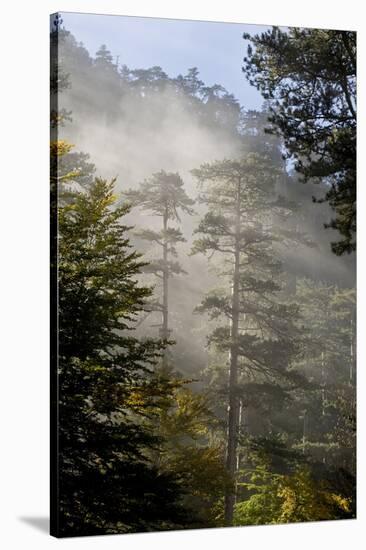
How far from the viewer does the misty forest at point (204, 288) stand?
9102 mm

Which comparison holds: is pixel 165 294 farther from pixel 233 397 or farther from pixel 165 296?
pixel 233 397

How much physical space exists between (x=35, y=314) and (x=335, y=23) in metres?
3.94

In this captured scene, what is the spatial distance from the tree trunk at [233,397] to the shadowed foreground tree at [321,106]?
95 cm

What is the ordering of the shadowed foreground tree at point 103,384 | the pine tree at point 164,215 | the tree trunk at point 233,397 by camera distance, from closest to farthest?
the shadowed foreground tree at point 103,384 → the pine tree at point 164,215 → the tree trunk at point 233,397

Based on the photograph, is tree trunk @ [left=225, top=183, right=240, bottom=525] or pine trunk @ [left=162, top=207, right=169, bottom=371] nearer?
pine trunk @ [left=162, top=207, right=169, bottom=371]

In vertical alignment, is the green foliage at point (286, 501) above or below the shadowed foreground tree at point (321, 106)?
below

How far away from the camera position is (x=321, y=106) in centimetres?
1028

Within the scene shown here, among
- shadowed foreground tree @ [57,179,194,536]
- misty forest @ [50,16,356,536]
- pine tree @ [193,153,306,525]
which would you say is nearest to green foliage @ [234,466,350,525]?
misty forest @ [50,16,356,536]

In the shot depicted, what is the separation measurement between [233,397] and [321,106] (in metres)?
2.84

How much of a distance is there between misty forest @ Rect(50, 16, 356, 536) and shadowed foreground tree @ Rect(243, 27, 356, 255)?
2 centimetres

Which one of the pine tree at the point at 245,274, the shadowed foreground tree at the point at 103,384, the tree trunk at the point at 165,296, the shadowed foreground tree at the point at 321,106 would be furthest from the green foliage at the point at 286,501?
the shadowed foreground tree at the point at 321,106

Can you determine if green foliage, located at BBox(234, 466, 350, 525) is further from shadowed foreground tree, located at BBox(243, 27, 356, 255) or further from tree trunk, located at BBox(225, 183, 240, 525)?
shadowed foreground tree, located at BBox(243, 27, 356, 255)

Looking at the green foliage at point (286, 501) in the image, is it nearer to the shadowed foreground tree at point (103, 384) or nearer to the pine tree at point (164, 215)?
the shadowed foreground tree at point (103, 384)

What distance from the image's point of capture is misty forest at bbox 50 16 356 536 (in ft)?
29.9
